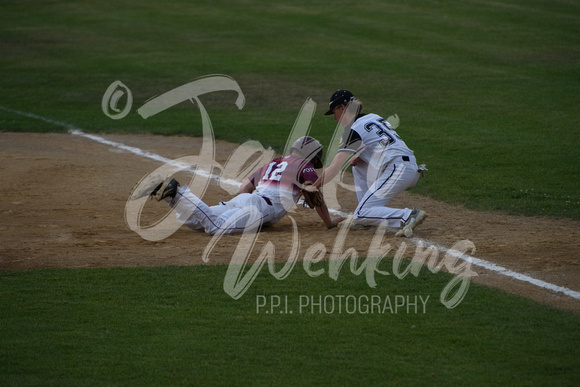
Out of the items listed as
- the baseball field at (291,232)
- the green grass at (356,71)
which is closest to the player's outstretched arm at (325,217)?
the baseball field at (291,232)

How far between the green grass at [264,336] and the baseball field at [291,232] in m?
0.02

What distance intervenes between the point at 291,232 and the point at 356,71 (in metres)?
12.0

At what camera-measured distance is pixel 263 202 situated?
8578mm

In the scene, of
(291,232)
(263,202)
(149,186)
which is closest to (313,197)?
(291,232)

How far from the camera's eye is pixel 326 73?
63.6 ft

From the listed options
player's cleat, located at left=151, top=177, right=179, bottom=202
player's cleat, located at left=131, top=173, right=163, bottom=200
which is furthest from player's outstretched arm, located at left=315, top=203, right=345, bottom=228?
player's cleat, located at left=131, top=173, right=163, bottom=200

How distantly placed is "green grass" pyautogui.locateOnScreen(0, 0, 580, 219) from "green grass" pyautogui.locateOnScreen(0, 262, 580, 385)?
4035 millimetres

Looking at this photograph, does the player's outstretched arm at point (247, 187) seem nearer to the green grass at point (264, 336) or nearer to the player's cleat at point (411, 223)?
the player's cleat at point (411, 223)

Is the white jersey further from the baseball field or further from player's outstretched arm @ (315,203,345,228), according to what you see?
the baseball field

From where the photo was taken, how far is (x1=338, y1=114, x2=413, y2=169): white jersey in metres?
8.38

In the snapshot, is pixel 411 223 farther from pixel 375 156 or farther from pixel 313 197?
pixel 313 197

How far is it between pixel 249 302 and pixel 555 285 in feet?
9.97

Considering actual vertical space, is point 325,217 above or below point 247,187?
below

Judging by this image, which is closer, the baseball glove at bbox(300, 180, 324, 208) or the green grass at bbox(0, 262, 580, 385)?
the green grass at bbox(0, 262, 580, 385)
